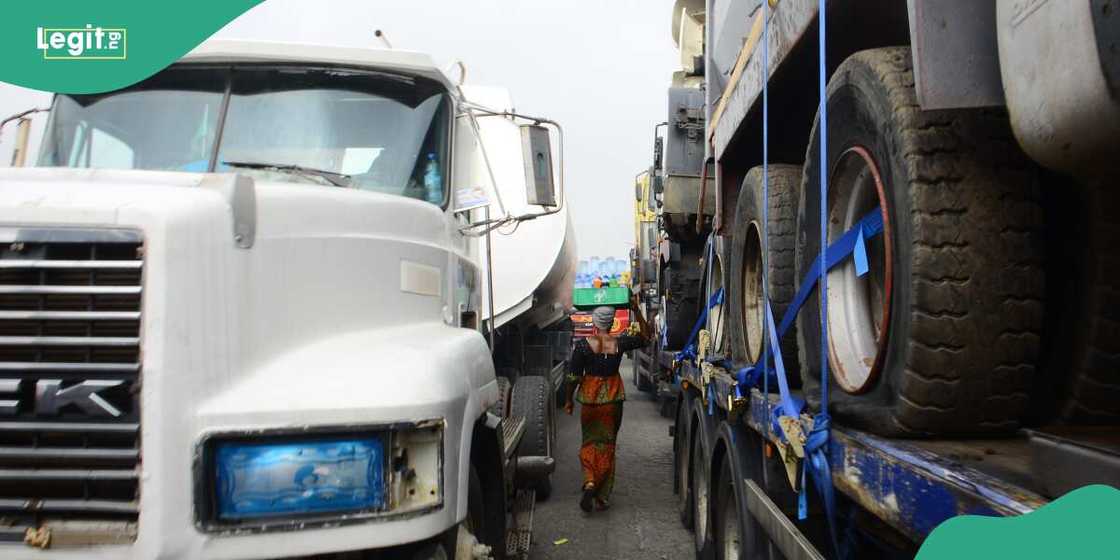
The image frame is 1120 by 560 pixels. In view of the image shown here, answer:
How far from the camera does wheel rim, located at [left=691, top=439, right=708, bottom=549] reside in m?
4.95

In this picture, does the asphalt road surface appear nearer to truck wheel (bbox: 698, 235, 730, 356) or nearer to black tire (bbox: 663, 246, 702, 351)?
black tire (bbox: 663, 246, 702, 351)

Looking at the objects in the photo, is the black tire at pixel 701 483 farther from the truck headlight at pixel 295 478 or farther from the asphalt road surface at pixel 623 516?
the truck headlight at pixel 295 478

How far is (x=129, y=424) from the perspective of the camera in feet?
5.83

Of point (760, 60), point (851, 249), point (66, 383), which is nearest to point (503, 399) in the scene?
point (760, 60)

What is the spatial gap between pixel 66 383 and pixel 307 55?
6.25 ft

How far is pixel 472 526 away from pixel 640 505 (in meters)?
4.23

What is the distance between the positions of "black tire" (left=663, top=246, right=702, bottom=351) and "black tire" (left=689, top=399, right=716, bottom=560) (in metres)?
3.34

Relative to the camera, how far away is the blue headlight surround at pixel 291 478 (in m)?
1.80

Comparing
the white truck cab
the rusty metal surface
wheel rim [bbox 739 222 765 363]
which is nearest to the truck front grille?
the white truck cab

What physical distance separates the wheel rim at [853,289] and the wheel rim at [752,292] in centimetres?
127

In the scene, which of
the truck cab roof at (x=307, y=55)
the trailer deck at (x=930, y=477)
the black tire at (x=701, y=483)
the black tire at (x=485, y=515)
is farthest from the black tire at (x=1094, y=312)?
the black tire at (x=701, y=483)

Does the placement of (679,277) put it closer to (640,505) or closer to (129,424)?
(640,505)

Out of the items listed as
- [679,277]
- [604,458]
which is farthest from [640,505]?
[679,277]

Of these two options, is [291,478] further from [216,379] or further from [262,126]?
[262,126]
